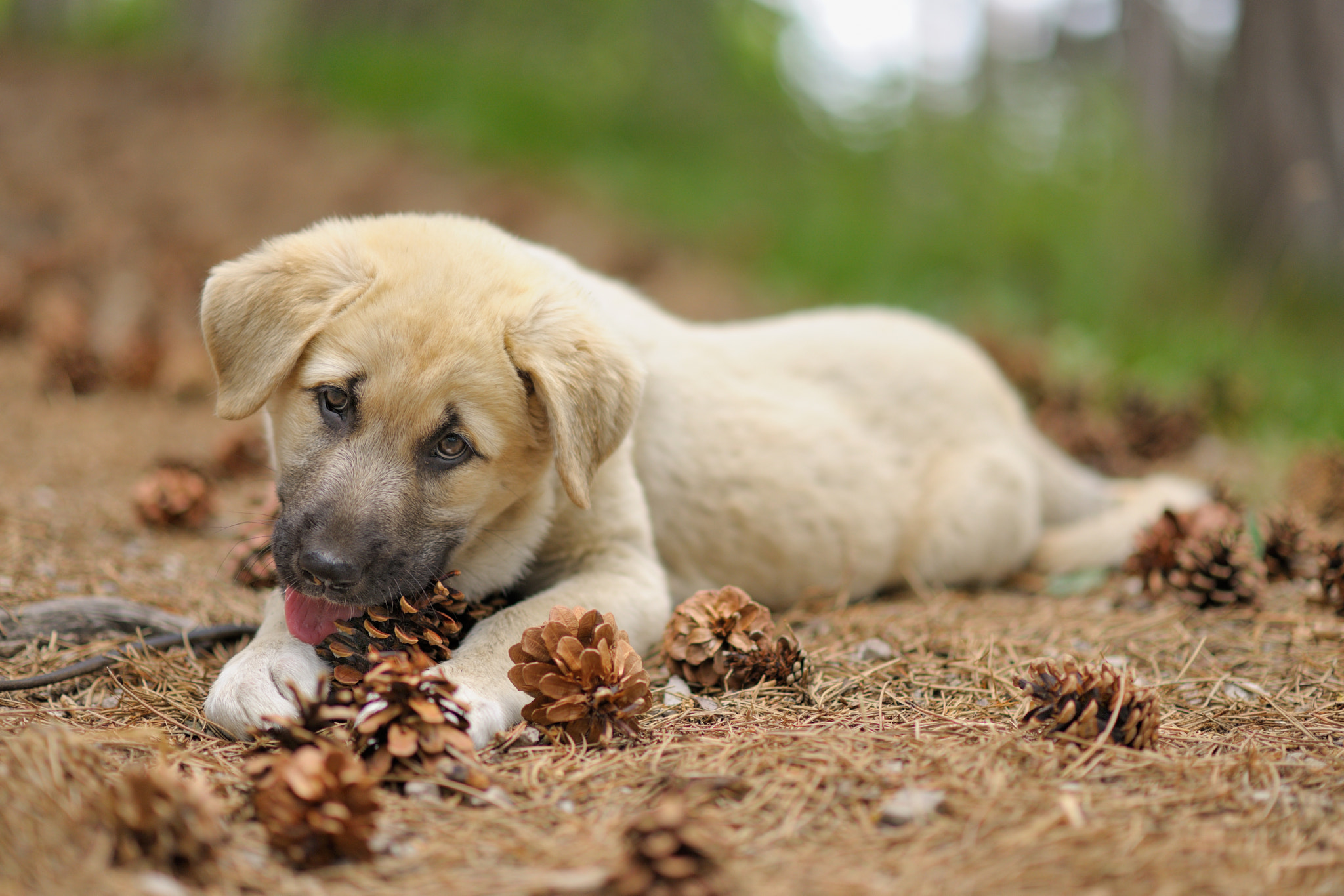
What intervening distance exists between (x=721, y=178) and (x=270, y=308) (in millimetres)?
11882

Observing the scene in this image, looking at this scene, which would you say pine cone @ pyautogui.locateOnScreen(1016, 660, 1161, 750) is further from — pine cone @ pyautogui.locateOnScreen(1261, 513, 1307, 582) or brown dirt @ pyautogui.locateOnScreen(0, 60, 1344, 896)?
pine cone @ pyautogui.locateOnScreen(1261, 513, 1307, 582)

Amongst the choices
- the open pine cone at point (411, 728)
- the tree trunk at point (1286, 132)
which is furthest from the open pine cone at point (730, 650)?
the tree trunk at point (1286, 132)

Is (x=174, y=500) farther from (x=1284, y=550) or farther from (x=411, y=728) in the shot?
(x=1284, y=550)

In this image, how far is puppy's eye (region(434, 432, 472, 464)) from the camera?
2994mm

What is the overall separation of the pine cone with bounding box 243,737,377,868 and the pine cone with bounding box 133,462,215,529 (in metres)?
2.76

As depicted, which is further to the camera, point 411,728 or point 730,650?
point 730,650

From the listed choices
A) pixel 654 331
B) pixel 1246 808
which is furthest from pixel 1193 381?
pixel 1246 808

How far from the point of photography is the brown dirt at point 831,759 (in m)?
1.92

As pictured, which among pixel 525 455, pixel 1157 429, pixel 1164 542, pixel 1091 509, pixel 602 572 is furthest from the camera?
pixel 1157 429

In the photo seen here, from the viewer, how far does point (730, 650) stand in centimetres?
302

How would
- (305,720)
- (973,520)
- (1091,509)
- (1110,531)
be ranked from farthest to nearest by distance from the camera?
(1091,509), (1110,531), (973,520), (305,720)

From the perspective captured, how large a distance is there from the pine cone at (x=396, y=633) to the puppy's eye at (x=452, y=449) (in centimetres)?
A: 36

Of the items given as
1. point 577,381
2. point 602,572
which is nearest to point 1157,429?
point 602,572

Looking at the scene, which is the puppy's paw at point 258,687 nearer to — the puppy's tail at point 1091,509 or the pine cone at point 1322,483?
the puppy's tail at point 1091,509
